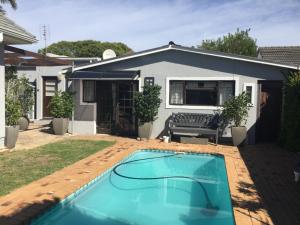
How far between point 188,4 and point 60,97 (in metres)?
9.46

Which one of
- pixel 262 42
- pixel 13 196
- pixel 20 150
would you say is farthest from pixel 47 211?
pixel 262 42

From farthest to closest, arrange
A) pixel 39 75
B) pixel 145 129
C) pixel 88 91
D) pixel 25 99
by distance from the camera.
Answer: pixel 39 75
pixel 25 99
pixel 88 91
pixel 145 129

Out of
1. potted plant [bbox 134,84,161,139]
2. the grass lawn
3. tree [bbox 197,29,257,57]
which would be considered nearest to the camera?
the grass lawn

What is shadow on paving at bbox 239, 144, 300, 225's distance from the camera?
823cm

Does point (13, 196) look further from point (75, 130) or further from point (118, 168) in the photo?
point (75, 130)

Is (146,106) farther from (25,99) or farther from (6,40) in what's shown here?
(25,99)

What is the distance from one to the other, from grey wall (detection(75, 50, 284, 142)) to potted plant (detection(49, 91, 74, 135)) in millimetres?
2242

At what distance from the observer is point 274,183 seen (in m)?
10.8

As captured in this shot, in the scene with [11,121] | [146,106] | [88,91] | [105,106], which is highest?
[88,91]

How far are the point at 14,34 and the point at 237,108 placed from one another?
1019 centimetres

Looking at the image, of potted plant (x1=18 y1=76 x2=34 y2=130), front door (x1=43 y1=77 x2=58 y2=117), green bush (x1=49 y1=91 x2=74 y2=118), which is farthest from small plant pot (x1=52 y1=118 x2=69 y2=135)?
front door (x1=43 y1=77 x2=58 y2=117)

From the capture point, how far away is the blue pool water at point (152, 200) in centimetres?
842

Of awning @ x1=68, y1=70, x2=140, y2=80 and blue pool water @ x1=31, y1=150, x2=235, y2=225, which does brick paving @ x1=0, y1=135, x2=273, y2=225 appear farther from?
awning @ x1=68, y1=70, x2=140, y2=80

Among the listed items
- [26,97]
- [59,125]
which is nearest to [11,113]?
[59,125]
